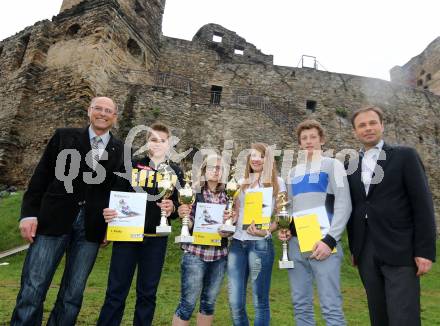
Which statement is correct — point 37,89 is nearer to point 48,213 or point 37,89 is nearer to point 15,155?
point 15,155

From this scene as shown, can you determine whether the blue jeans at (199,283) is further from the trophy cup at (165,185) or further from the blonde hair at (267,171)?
the blonde hair at (267,171)

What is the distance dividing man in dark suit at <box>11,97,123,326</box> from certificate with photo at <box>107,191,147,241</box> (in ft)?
0.38

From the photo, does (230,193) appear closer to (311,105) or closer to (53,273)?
(53,273)

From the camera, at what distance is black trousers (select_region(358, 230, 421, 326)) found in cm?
257

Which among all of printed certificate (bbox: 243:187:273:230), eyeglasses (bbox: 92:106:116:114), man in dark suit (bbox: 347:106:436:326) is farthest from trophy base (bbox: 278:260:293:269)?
eyeglasses (bbox: 92:106:116:114)

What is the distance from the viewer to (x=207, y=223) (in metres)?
3.59

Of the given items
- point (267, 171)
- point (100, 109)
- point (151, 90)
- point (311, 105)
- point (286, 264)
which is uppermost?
point (311, 105)

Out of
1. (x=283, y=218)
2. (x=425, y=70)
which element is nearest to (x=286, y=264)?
(x=283, y=218)

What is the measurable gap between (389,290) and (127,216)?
2.29 metres

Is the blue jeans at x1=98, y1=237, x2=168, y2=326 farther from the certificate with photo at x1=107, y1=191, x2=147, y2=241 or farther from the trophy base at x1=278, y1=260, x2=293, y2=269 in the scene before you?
the trophy base at x1=278, y1=260, x2=293, y2=269

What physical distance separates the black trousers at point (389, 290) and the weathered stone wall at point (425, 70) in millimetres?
25500

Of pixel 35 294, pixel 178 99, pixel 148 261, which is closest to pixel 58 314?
pixel 35 294

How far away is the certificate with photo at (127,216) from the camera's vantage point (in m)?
3.24

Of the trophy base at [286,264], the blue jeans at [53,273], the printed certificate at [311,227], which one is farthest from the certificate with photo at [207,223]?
the blue jeans at [53,273]
